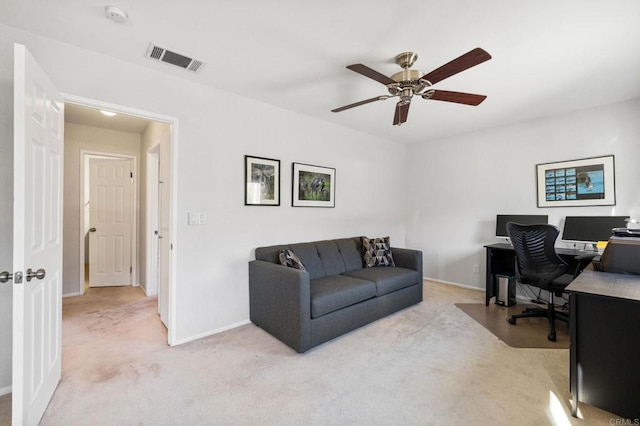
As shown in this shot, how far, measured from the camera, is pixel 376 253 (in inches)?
152

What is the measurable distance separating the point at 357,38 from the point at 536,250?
2670mm

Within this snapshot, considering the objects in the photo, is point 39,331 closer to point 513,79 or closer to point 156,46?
point 156,46

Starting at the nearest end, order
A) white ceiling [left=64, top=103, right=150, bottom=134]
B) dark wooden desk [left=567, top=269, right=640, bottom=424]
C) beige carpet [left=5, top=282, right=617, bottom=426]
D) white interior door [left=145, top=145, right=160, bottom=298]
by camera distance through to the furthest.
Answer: dark wooden desk [left=567, top=269, right=640, bottom=424], beige carpet [left=5, top=282, right=617, bottom=426], white ceiling [left=64, top=103, right=150, bottom=134], white interior door [left=145, top=145, right=160, bottom=298]

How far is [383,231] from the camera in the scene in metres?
4.89

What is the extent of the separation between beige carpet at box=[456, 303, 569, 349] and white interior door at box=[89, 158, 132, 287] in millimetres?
5046

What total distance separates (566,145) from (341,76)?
309cm

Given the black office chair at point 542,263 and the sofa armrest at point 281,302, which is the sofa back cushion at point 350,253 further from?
the black office chair at point 542,263

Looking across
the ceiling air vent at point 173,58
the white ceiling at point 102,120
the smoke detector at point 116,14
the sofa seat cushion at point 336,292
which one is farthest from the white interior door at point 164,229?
the sofa seat cushion at point 336,292

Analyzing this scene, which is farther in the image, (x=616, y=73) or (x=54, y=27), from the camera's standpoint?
(x=616, y=73)

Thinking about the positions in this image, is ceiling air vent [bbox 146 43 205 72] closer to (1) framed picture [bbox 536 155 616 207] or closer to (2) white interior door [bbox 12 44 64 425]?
(2) white interior door [bbox 12 44 64 425]

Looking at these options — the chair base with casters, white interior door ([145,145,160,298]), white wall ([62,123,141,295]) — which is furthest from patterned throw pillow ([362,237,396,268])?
white wall ([62,123,141,295])

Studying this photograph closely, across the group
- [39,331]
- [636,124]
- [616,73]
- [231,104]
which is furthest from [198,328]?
[636,124]

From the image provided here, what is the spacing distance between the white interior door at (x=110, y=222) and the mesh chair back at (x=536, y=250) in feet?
17.7

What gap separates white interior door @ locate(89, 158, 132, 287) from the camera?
4.49m
